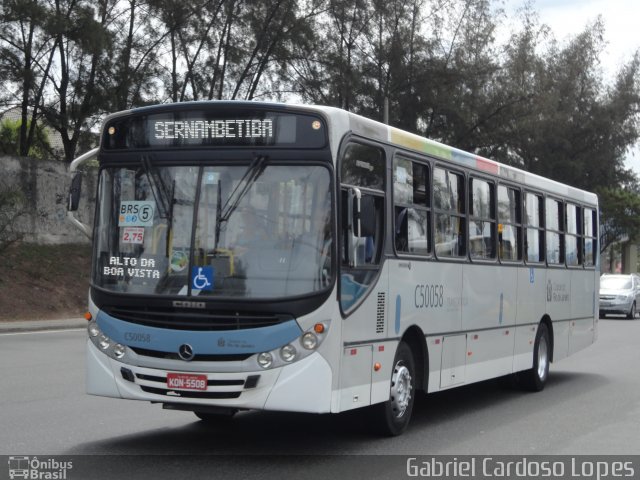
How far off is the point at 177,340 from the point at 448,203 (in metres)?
3.93

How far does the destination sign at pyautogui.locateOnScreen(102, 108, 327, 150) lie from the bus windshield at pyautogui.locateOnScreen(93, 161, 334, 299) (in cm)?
21

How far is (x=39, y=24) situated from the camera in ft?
95.3

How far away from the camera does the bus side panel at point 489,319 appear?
11.6 m

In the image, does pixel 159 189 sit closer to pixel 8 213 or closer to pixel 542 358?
pixel 542 358

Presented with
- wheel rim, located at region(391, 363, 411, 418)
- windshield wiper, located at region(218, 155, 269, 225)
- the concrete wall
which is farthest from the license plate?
the concrete wall

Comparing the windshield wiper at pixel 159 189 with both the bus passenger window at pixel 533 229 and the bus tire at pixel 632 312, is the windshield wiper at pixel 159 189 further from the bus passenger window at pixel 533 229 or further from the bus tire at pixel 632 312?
the bus tire at pixel 632 312

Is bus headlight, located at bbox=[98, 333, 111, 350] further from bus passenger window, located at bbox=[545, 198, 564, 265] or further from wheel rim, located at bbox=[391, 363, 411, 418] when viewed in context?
bus passenger window, located at bbox=[545, 198, 564, 265]

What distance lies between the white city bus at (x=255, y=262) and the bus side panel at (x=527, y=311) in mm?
3597

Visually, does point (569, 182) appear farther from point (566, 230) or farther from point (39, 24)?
point (566, 230)

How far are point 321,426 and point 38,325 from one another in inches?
592

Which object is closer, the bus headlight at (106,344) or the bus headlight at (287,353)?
the bus headlight at (287,353)

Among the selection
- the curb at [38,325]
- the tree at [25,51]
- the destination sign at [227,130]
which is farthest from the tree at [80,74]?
the destination sign at [227,130]

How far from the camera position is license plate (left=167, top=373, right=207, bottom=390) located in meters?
8.25

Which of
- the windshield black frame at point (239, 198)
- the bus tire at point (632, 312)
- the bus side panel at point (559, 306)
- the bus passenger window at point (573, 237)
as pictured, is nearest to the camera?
the windshield black frame at point (239, 198)
